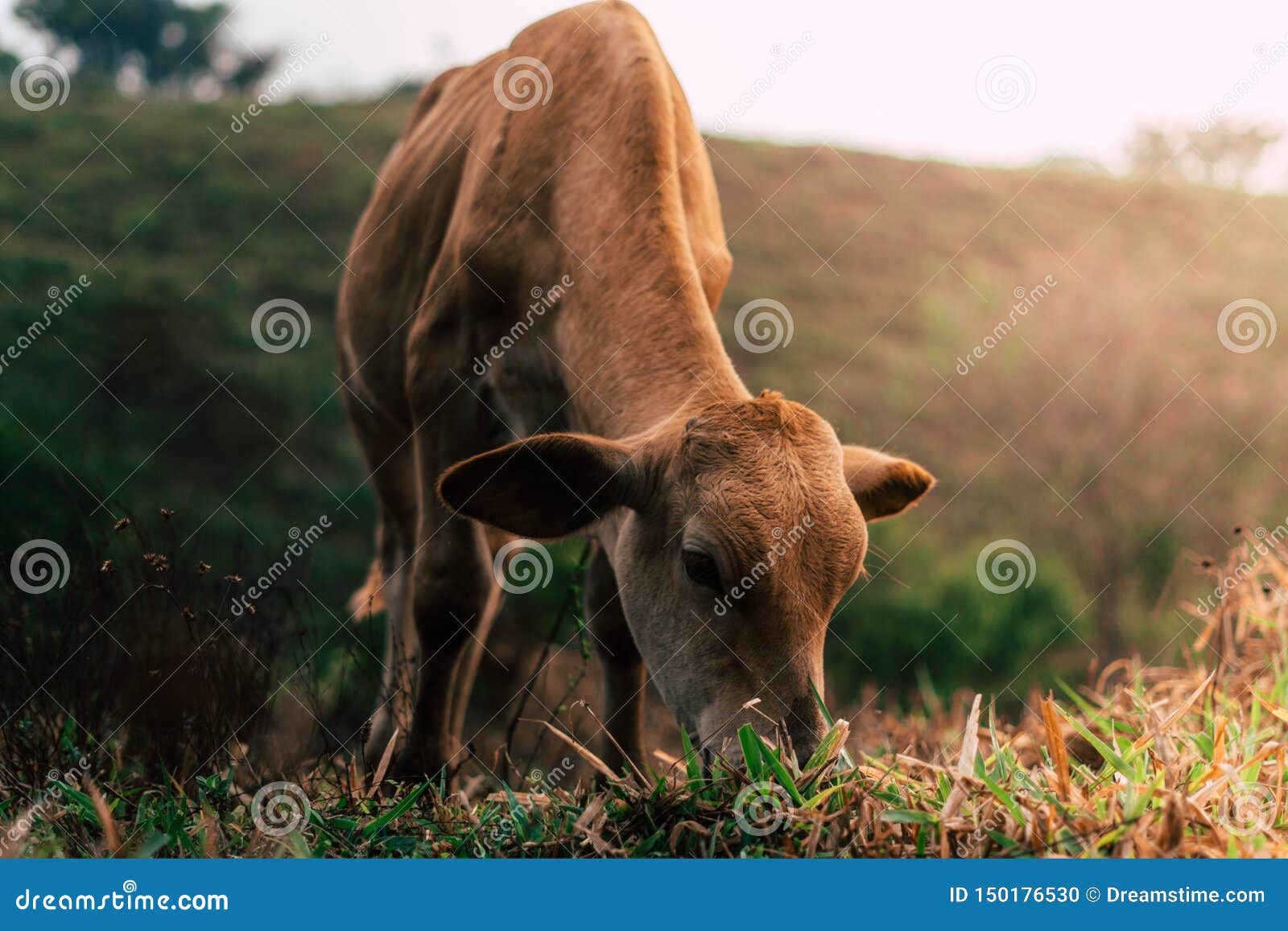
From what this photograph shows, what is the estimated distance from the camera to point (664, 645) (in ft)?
11.7

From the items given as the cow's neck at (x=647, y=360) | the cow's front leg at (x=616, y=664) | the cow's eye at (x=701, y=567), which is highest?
the cow's neck at (x=647, y=360)

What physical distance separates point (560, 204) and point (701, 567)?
1845mm

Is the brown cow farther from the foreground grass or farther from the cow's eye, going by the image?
the foreground grass

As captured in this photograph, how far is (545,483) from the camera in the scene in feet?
12.4

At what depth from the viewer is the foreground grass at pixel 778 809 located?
2.63 metres

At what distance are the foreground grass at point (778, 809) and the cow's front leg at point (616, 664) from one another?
1.38 m

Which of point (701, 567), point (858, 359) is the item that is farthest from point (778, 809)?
point (858, 359)

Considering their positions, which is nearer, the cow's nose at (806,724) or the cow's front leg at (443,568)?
the cow's nose at (806,724)

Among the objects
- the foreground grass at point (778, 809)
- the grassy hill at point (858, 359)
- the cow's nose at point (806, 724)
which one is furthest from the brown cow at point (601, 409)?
the grassy hill at point (858, 359)

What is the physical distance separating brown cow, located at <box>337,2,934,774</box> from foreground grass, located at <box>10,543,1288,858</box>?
32 centimetres

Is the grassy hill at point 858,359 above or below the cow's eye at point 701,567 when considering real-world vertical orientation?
above

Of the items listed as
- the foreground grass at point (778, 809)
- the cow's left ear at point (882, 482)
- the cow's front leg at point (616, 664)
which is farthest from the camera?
the cow's front leg at point (616, 664)

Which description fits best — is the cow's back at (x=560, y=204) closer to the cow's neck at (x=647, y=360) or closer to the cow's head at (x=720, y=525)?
the cow's neck at (x=647, y=360)

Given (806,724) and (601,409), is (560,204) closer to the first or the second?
(601,409)
